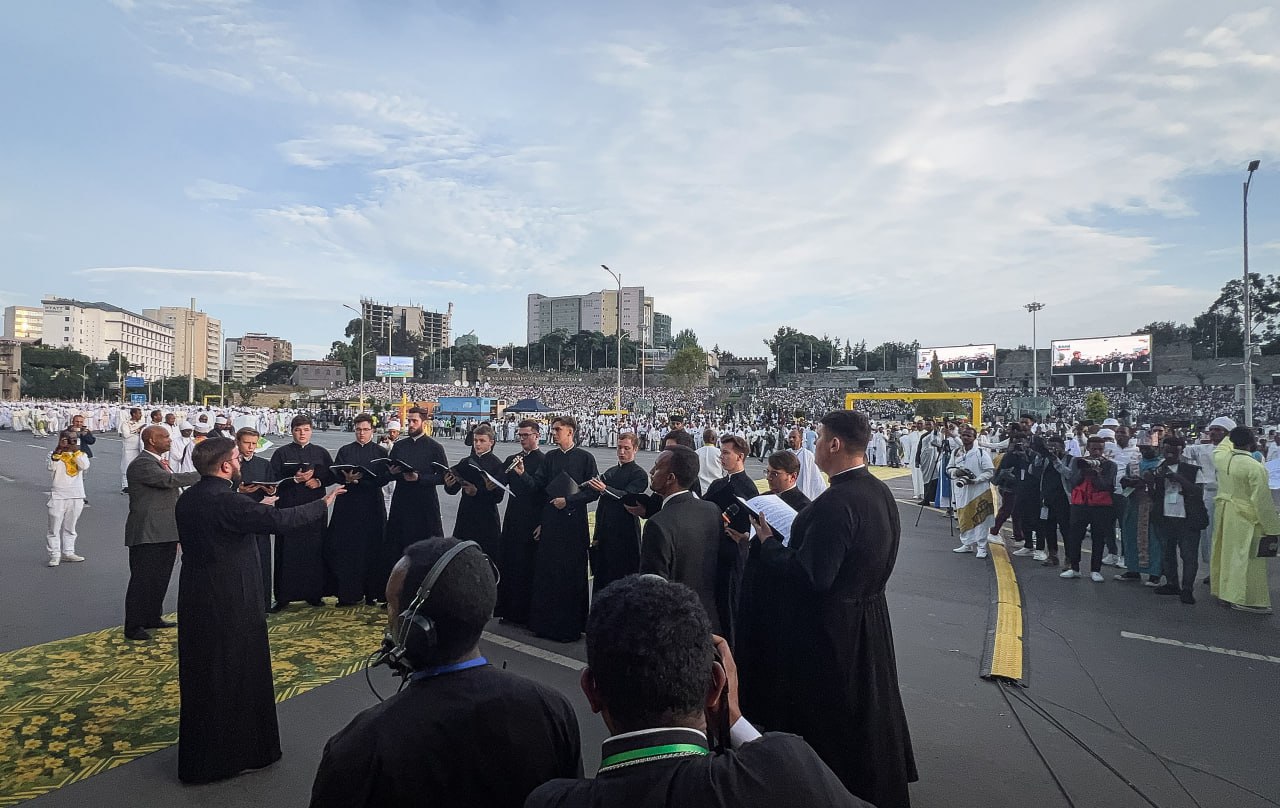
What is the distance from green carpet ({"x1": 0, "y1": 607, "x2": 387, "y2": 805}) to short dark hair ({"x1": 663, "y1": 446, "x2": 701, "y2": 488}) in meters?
3.21

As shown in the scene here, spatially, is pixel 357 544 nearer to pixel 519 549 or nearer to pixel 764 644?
pixel 519 549

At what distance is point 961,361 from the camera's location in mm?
73750

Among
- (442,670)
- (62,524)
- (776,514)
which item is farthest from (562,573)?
(62,524)

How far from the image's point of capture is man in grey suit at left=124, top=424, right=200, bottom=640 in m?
6.09

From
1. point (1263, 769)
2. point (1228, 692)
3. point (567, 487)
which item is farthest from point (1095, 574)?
point (567, 487)

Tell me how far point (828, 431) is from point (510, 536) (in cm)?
423

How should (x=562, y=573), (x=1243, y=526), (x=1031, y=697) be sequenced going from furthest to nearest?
(x=1243, y=526) < (x=562, y=573) < (x=1031, y=697)

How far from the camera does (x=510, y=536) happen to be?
695cm

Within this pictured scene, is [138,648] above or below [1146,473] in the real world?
below

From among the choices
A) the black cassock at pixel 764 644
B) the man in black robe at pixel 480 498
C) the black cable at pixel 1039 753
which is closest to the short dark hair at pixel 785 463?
the black cassock at pixel 764 644

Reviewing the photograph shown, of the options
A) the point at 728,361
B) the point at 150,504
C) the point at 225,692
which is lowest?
the point at 225,692

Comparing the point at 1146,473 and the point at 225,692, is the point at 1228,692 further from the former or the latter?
the point at 225,692

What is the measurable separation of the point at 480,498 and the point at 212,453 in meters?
3.28

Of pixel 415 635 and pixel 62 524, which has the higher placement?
pixel 415 635
